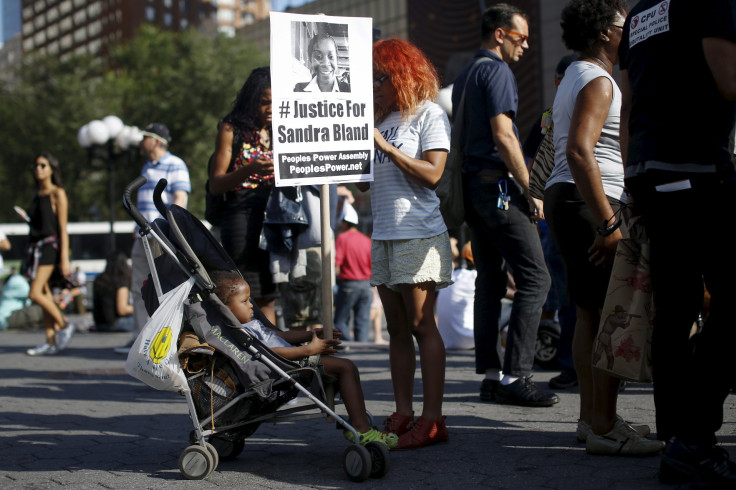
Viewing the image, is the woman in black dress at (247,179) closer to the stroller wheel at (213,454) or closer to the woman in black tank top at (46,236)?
the stroller wheel at (213,454)

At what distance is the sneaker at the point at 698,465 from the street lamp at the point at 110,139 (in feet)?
54.7

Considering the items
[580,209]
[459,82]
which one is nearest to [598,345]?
[580,209]

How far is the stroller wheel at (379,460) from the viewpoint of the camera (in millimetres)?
3734

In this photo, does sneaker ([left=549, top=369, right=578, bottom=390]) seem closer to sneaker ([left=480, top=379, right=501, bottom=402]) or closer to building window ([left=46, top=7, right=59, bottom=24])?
sneaker ([left=480, top=379, right=501, bottom=402])

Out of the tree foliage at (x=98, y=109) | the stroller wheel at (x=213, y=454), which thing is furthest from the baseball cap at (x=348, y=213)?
the tree foliage at (x=98, y=109)

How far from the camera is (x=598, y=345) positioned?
367cm

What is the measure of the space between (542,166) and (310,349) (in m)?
1.58

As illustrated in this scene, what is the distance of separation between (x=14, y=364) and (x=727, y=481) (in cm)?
760

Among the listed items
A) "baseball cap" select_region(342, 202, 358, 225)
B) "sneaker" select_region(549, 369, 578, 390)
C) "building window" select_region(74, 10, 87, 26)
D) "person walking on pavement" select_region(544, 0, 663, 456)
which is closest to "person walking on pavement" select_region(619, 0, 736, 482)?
"person walking on pavement" select_region(544, 0, 663, 456)

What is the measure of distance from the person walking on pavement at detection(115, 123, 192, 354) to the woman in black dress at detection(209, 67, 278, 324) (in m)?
2.54

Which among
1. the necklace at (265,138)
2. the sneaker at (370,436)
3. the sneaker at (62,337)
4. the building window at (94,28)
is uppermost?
the building window at (94,28)

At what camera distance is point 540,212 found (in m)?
5.48

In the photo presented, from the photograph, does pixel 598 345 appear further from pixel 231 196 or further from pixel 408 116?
pixel 231 196

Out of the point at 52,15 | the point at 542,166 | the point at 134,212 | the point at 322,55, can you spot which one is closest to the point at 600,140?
the point at 542,166
